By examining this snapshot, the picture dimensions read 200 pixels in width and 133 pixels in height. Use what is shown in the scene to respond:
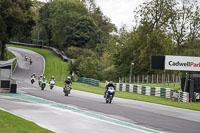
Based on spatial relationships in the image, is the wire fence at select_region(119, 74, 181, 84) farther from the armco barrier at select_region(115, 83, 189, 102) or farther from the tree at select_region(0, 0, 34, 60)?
the tree at select_region(0, 0, 34, 60)

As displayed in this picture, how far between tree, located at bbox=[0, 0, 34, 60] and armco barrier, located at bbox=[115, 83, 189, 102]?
23.1 m

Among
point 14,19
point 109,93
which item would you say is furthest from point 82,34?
point 109,93

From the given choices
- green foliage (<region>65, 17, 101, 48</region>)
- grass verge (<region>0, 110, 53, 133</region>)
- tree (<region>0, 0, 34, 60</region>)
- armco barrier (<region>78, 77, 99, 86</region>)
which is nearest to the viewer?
grass verge (<region>0, 110, 53, 133</region>)

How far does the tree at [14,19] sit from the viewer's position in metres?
71.0

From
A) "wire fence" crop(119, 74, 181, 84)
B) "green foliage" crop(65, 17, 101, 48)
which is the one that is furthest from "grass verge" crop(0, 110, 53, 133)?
"green foliage" crop(65, 17, 101, 48)

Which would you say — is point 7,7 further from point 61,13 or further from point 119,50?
point 61,13

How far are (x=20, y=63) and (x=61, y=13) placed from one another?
31.1 metres

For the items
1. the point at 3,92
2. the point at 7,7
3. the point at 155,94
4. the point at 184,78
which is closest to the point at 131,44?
the point at 7,7

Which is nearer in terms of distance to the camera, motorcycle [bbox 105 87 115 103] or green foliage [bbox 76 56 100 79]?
motorcycle [bbox 105 87 115 103]

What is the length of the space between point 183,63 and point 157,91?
820 centimetres

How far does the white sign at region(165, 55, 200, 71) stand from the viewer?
39419mm

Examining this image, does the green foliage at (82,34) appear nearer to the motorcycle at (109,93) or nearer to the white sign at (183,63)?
the white sign at (183,63)

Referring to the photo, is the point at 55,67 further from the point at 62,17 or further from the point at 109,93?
the point at 109,93

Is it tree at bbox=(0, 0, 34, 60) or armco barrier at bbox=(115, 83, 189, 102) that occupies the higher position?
tree at bbox=(0, 0, 34, 60)
